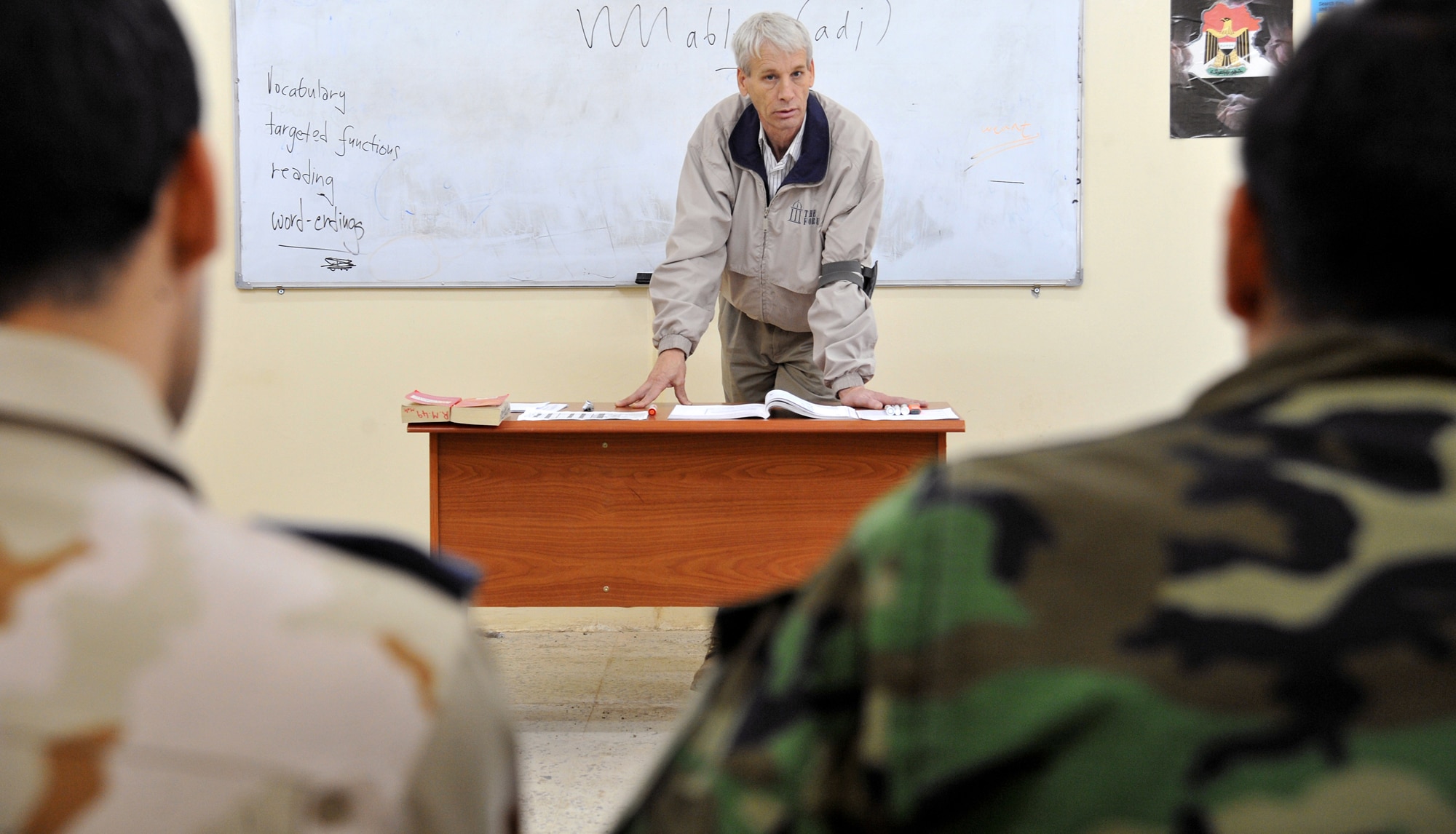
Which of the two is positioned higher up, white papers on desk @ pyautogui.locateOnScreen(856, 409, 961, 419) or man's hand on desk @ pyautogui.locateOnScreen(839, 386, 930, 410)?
man's hand on desk @ pyautogui.locateOnScreen(839, 386, 930, 410)

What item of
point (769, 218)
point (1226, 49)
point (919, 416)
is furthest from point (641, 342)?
point (1226, 49)

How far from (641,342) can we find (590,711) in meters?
1.38

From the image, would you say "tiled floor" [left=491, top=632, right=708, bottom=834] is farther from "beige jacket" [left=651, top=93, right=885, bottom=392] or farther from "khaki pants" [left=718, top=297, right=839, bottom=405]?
"beige jacket" [left=651, top=93, right=885, bottom=392]

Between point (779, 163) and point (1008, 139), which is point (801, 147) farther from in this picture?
point (1008, 139)

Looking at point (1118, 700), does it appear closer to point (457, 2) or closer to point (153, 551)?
point (153, 551)

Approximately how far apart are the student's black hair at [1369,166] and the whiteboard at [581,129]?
10.6 feet

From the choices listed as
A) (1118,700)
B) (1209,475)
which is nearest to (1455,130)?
(1209,475)

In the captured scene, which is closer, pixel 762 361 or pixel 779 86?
pixel 779 86

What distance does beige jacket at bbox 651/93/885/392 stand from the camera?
295 centimetres

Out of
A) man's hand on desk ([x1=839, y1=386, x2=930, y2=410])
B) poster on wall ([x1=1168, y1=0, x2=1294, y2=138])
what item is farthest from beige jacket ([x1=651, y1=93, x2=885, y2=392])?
poster on wall ([x1=1168, y1=0, x2=1294, y2=138])

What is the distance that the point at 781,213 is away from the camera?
3.02 metres

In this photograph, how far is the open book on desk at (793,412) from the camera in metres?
2.46

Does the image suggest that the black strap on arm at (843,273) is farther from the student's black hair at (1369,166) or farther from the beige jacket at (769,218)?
the student's black hair at (1369,166)

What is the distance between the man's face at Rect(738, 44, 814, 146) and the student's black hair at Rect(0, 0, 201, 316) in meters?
2.43
